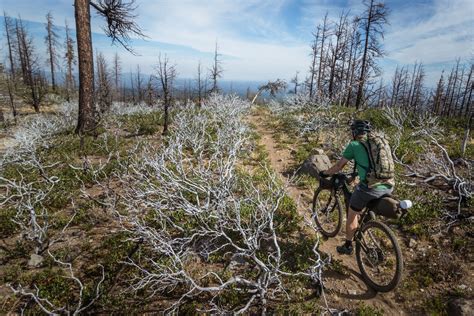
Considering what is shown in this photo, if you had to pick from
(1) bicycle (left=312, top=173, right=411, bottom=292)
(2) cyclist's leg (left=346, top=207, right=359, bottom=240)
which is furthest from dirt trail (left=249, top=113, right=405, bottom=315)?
(2) cyclist's leg (left=346, top=207, right=359, bottom=240)

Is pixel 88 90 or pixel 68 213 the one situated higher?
pixel 88 90

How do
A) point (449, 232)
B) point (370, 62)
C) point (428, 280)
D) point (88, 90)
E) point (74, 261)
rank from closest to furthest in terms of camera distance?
point (428, 280)
point (74, 261)
point (449, 232)
point (88, 90)
point (370, 62)

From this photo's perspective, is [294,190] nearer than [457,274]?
No

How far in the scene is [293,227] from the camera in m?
5.78

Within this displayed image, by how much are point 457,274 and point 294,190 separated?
4241 mm

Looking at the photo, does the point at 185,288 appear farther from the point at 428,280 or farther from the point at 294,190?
the point at 294,190

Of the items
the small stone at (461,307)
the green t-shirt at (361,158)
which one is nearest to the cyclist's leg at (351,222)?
the green t-shirt at (361,158)

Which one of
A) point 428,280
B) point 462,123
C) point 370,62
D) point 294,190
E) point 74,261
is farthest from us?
point 370,62

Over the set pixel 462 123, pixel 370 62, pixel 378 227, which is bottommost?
pixel 378 227

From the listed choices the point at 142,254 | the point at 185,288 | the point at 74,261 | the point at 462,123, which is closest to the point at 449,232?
the point at 185,288

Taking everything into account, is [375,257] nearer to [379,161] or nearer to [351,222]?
[351,222]

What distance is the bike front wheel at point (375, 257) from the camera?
4.11 metres

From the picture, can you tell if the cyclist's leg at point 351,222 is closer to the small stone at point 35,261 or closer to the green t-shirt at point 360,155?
the green t-shirt at point 360,155

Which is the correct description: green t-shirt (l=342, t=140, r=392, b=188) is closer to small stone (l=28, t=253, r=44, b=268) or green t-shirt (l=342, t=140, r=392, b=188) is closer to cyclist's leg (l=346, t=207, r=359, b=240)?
cyclist's leg (l=346, t=207, r=359, b=240)
